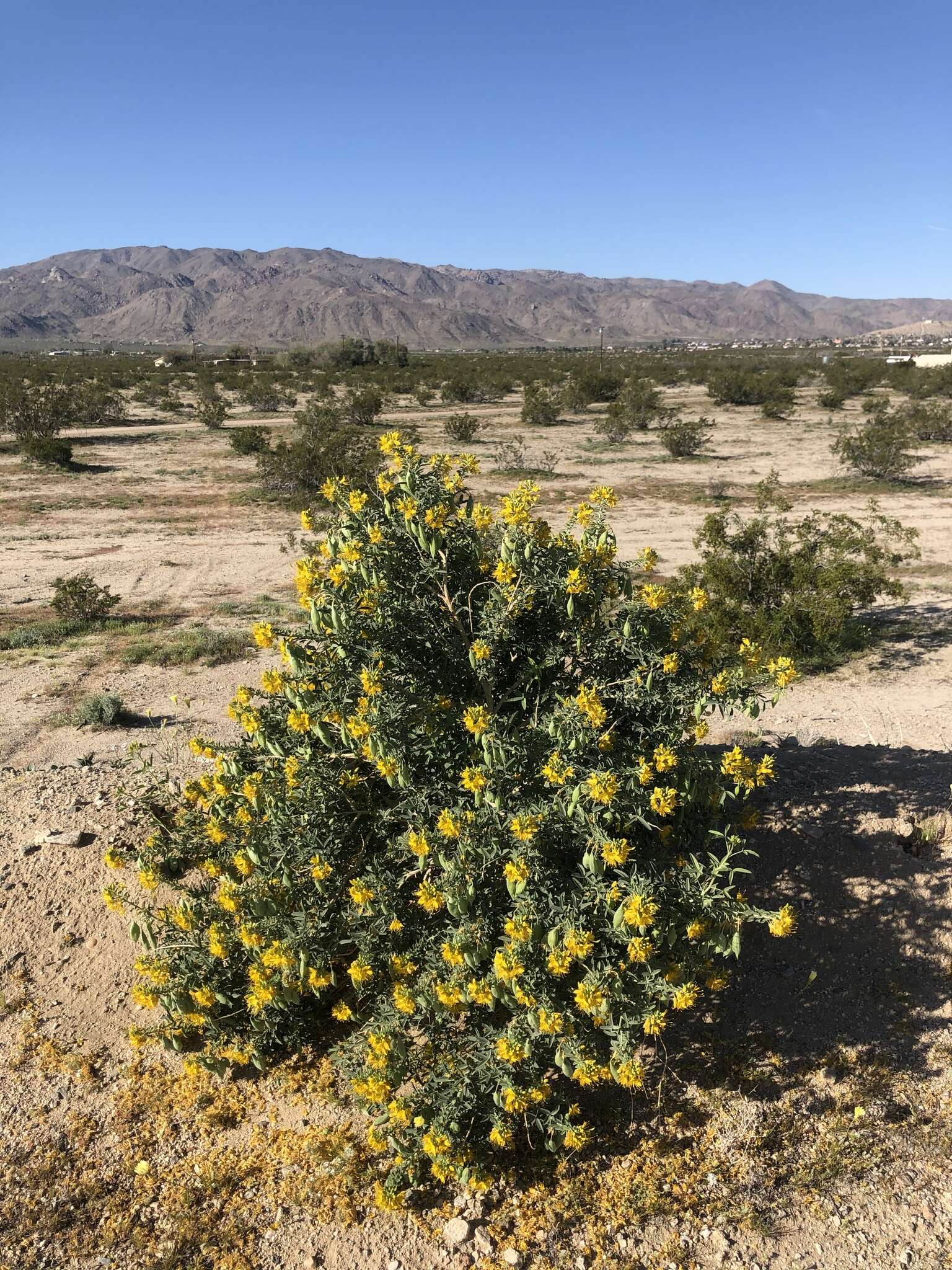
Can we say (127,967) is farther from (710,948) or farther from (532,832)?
(710,948)

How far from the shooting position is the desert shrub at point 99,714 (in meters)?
8.04

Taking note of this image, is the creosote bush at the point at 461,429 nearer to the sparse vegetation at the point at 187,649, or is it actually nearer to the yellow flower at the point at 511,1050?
the sparse vegetation at the point at 187,649

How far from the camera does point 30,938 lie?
4.88 m

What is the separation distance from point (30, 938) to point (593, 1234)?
11.9 feet

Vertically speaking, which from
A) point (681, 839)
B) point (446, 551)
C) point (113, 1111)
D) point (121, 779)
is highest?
point (446, 551)

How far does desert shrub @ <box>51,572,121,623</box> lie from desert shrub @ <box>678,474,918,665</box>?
8.20 meters

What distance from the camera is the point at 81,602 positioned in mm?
11539

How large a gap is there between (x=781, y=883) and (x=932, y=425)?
28.9m

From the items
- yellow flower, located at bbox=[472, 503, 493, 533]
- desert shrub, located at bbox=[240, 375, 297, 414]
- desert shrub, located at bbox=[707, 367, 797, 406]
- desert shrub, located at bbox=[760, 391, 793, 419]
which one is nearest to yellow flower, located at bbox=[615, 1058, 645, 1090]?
yellow flower, located at bbox=[472, 503, 493, 533]

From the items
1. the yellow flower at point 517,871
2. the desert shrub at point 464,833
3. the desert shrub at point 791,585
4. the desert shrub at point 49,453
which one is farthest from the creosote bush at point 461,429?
the yellow flower at point 517,871

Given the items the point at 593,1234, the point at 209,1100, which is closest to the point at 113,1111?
the point at 209,1100

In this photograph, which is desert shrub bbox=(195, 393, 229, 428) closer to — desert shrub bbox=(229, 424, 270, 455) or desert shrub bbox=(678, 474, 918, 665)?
desert shrub bbox=(229, 424, 270, 455)

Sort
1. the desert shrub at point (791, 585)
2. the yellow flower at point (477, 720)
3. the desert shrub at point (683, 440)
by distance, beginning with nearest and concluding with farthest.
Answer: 1. the yellow flower at point (477, 720)
2. the desert shrub at point (791, 585)
3. the desert shrub at point (683, 440)

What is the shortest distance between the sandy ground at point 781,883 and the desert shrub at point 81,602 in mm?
592
